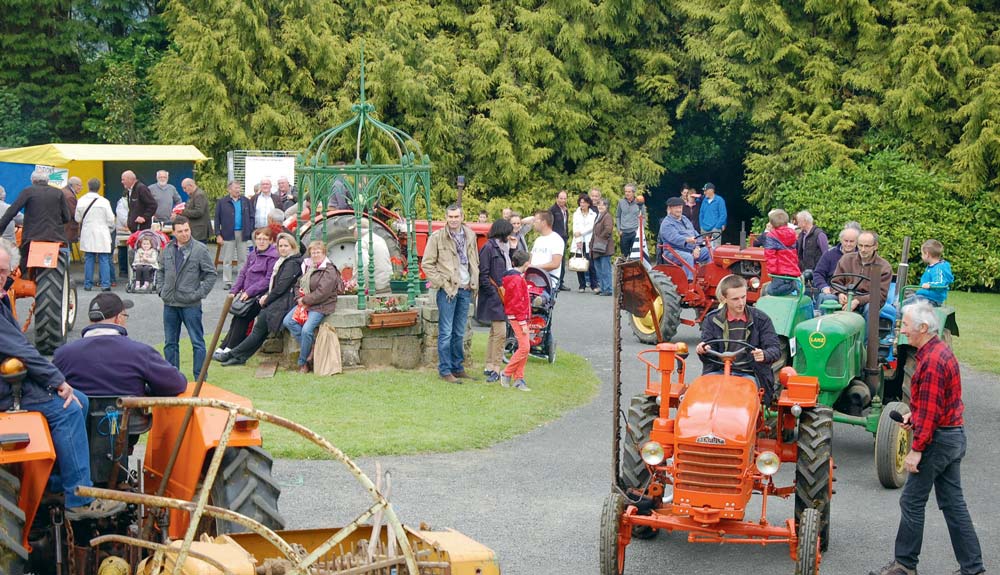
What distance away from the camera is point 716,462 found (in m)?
6.61

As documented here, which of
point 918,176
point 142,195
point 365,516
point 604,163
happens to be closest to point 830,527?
point 365,516

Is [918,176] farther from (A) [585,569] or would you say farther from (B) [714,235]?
(A) [585,569]

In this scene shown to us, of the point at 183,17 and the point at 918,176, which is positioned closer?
the point at 918,176

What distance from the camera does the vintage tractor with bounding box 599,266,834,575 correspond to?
21.6 ft

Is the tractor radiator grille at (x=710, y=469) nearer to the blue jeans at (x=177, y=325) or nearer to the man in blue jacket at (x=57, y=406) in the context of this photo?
the man in blue jacket at (x=57, y=406)

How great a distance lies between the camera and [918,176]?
21.9 meters

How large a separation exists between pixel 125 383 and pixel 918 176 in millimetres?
18540

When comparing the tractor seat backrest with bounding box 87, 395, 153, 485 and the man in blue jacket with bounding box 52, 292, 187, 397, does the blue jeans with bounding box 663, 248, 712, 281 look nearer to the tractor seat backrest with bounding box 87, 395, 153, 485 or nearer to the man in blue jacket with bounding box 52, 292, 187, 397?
the man in blue jacket with bounding box 52, 292, 187, 397

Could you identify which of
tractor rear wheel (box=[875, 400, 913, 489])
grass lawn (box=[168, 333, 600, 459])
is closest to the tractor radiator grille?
tractor rear wheel (box=[875, 400, 913, 489])

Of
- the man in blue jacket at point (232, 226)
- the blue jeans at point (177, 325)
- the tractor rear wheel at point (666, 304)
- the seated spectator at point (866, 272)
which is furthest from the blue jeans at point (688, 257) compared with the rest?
the man in blue jacket at point (232, 226)

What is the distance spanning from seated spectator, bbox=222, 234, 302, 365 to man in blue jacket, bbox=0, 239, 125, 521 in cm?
693

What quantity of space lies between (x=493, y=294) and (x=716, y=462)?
6.13 m

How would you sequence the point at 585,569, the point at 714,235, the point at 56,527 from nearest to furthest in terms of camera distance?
1. the point at 56,527
2. the point at 585,569
3. the point at 714,235

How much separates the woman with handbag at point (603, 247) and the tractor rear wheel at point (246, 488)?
13.3m
